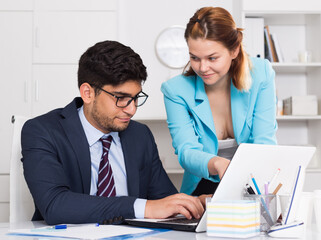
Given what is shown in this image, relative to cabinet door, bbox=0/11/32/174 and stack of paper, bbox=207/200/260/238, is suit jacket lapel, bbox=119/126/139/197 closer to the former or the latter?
stack of paper, bbox=207/200/260/238

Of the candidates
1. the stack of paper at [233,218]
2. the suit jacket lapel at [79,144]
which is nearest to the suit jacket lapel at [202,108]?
the suit jacket lapel at [79,144]

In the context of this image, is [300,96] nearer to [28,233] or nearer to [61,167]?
[61,167]

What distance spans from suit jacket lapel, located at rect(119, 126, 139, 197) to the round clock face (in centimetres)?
222

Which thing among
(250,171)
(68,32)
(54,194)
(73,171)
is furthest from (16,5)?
(250,171)

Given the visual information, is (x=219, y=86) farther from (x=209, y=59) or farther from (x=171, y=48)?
(x=171, y=48)

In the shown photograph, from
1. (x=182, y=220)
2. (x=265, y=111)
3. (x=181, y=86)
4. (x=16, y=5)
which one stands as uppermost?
(x=16, y=5)

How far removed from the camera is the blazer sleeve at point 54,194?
1312 millimetres

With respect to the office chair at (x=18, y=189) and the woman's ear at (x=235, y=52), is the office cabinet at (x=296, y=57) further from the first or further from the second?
the office chair at (x=18, y=189)

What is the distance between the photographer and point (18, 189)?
158cm

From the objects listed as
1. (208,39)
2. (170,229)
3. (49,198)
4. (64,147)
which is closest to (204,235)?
(170,229)

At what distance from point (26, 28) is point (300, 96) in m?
2.23

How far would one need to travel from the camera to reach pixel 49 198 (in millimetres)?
1381

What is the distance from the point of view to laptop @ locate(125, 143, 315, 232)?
43.1 inches

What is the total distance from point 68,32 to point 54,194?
2498 millimetres
